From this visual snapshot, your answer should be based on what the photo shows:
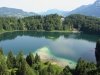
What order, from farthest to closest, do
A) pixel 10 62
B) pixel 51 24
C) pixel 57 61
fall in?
pixel 51 24
pixel 57 61
pixel 10 62

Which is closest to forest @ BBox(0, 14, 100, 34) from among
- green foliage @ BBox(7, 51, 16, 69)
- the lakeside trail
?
the lakeside trail

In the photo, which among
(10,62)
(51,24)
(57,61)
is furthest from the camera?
(51,24)

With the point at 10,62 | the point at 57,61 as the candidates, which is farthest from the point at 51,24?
the point at 10,62

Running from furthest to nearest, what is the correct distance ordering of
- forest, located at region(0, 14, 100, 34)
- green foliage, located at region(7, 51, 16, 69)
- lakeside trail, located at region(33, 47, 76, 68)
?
forest, located at region(0, 14, 100, 34)
lakeside trail, located at region(33, 47, 76, 68)
green foliage, located at region(7, 51, 16, 69)

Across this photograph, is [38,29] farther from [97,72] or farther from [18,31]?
[97,72]

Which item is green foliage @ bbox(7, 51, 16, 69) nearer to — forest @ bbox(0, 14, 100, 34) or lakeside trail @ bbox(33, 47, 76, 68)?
lakeside trail @ bbox(33, 47, 76, 68)

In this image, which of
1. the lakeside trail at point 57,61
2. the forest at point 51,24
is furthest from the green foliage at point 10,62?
the forest at point 51,24

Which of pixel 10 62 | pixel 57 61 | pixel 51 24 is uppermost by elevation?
pixel 51 24

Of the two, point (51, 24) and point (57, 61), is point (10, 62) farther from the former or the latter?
point (51, 24)

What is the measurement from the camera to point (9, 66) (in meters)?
52.8

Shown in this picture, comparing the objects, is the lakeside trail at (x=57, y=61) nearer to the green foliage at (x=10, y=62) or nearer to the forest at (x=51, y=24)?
the green foliage at (x=10, y=62)

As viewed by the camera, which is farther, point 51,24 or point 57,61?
point 51,24

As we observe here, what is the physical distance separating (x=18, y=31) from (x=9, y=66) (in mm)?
96951

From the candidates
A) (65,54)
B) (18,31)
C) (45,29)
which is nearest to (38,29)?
(45,29)
